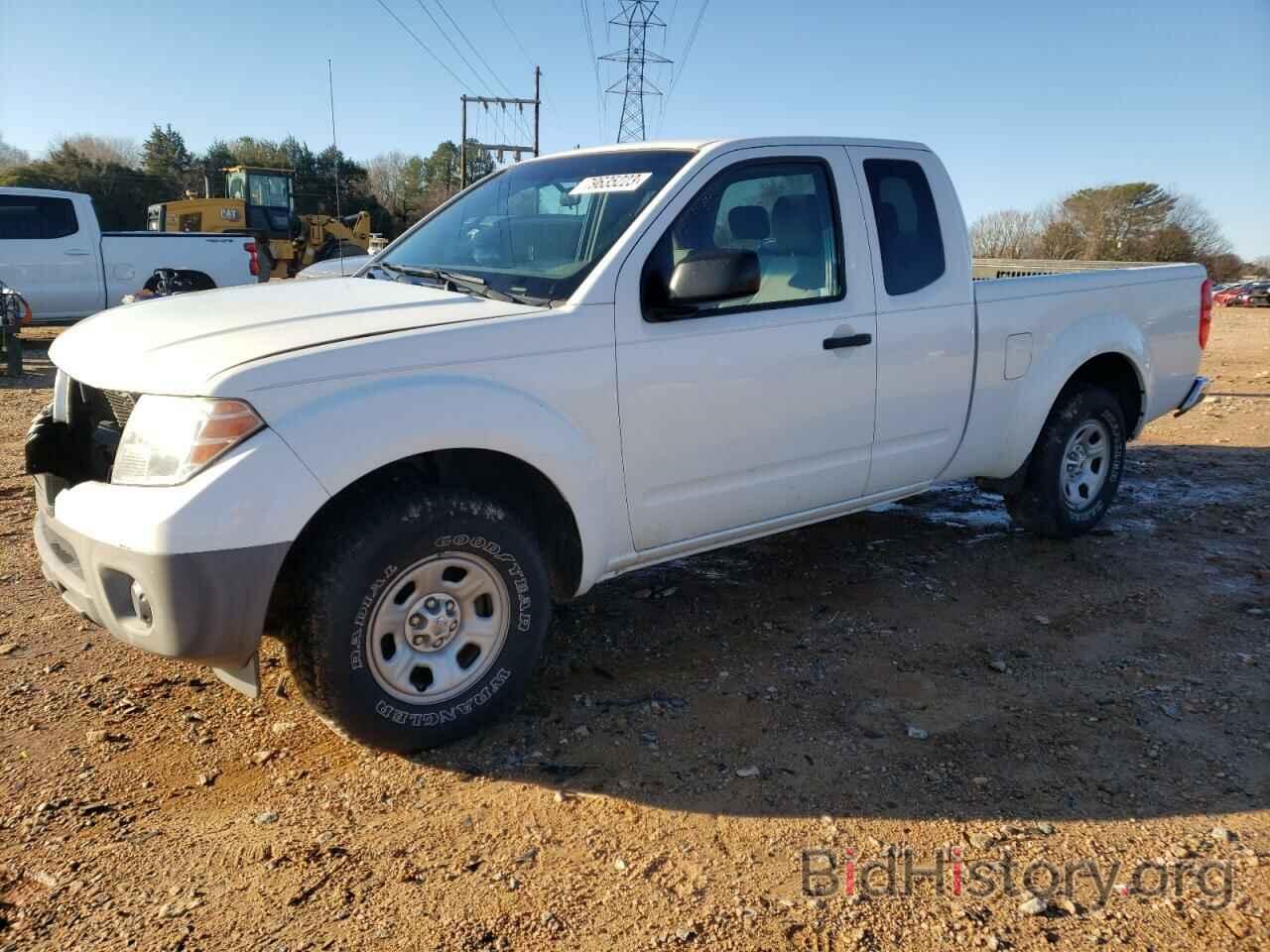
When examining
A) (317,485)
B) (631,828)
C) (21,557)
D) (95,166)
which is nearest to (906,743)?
(631,828)

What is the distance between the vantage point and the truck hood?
2789 millimetres

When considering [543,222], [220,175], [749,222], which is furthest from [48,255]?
[220,175]

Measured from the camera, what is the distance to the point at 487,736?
10.6 ft

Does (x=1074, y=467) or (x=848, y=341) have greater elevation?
(x=848, y=341)

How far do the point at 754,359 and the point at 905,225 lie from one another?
1.22 meters

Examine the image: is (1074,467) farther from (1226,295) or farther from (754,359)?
(1226,295)

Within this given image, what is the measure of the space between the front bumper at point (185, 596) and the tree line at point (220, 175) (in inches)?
1291

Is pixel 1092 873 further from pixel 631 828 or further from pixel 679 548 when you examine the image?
pixel 679 548

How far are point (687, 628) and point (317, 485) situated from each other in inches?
76.0

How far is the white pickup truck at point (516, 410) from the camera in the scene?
8.85 feet

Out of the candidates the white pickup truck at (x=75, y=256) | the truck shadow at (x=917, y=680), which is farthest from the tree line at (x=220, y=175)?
the truck shadow at (x=917, y=680)

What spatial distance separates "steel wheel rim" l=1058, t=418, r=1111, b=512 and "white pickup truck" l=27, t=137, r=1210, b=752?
0.51 meters

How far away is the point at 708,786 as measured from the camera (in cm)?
297

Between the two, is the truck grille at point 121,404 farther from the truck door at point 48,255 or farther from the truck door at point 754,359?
the truck door at point 48,255
